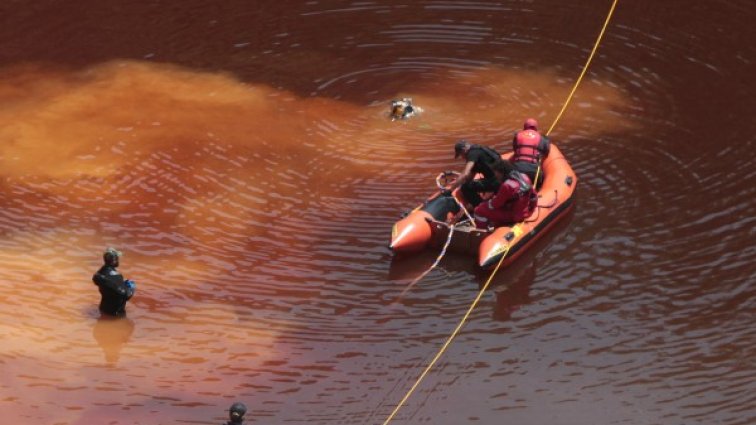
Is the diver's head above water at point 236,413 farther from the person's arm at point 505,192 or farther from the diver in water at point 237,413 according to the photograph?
the person's arm at point 505,192

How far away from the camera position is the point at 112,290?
10.9 m

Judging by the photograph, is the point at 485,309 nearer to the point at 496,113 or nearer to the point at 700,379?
the point at 700,379

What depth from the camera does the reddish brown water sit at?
1040 cm

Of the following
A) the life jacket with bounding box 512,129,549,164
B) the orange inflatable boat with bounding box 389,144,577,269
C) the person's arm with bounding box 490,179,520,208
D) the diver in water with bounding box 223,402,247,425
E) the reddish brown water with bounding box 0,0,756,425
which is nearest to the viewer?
the diver in water with bounding box 223,402,247,425

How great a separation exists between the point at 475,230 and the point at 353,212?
1.58 metres

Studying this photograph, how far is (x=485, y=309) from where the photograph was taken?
11.6 m

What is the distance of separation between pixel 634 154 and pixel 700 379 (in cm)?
439

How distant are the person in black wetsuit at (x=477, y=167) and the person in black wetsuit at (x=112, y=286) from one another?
3.62 metres

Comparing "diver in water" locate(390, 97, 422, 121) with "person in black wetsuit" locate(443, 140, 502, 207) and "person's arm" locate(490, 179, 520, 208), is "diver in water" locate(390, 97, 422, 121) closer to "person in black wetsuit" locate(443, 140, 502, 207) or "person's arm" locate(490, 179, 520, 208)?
"person in black wetsuit" locate(443, 140, 502, 207)

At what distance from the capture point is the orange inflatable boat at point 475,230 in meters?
12.1

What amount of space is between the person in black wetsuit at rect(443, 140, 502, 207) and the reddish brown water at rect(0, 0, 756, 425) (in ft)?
2.70

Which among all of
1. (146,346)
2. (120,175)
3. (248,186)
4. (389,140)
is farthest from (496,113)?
(146,346)

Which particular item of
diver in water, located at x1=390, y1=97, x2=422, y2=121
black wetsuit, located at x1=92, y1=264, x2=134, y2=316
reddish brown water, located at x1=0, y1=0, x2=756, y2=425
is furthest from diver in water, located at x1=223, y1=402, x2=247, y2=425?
diver in water, located at x1=390, y1=97, x2=422, y2=121

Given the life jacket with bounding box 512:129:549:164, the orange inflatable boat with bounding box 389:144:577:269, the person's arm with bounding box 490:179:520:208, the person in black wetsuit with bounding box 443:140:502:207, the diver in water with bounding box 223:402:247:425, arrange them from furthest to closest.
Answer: the life jacket with bounding box 512:129:549:164, the person in black wetsuit with bounding box 443:140:502:207, the person's arm with bounding box 490:179:520:208, the orange inflatable boat with bounding box 389:144:577:269, the diver in water with bounding box 223:402:247:425
